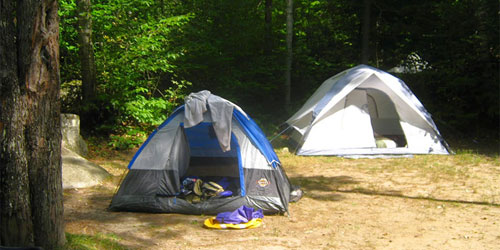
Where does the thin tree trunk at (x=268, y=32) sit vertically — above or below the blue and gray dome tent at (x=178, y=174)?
above

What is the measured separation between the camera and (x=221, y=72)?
13125 mm

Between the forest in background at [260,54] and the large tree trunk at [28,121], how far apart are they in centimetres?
584

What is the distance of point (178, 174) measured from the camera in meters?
5.81

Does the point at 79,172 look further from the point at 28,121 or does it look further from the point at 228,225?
the point at 28,121

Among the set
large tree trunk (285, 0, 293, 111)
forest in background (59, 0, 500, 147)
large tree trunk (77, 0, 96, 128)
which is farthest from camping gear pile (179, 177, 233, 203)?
large tree trunk (285, 0, 293, 111)

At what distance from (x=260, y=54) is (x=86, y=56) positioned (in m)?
5.84

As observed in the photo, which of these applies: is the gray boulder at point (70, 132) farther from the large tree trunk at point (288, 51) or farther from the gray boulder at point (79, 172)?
the large tree trunk at point (288, 51)

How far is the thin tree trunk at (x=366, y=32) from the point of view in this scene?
1336 centimetres

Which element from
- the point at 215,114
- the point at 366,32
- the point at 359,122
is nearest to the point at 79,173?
the point at 215,114

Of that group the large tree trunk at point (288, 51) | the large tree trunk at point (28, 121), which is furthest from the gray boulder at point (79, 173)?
the large tree trunk at point (288, 51)

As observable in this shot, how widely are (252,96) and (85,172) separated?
7588 millimetres

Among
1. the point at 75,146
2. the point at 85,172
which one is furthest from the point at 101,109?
the point at 85,172

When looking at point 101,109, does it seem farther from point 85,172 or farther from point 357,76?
point 357,76

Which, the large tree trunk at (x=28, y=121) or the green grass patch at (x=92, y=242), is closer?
the large tree trunk at (x=28, y=121)
